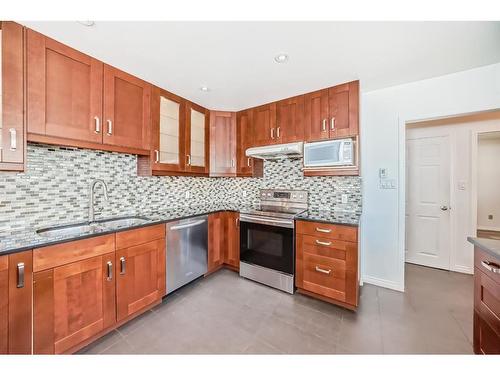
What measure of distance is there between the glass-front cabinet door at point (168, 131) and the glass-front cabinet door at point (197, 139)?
0.10m

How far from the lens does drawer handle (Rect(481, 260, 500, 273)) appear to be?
1126mm

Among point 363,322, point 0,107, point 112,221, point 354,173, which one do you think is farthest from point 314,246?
point 0,107

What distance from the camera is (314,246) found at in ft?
7.13

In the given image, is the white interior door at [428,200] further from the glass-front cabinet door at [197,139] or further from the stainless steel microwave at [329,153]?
the glass-front cabinet door at [197,139]

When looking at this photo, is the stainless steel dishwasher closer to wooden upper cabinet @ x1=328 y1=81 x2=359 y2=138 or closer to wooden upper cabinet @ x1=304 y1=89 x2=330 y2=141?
wooden upper cabinet @ x1=304 y1=89 x2=330 y2=141

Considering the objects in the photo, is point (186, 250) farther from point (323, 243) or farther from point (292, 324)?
point (323, 243)

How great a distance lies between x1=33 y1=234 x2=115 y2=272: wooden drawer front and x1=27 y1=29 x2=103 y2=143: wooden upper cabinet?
31.9 inches

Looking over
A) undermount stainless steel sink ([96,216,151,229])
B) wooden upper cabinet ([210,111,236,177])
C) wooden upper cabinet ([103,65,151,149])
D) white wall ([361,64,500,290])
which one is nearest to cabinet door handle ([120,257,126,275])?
undermount stainless steel sink ([96,216,151,229])

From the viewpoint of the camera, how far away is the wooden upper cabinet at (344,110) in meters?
2.17

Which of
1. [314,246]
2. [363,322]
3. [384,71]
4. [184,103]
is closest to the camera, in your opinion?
[363,322]
